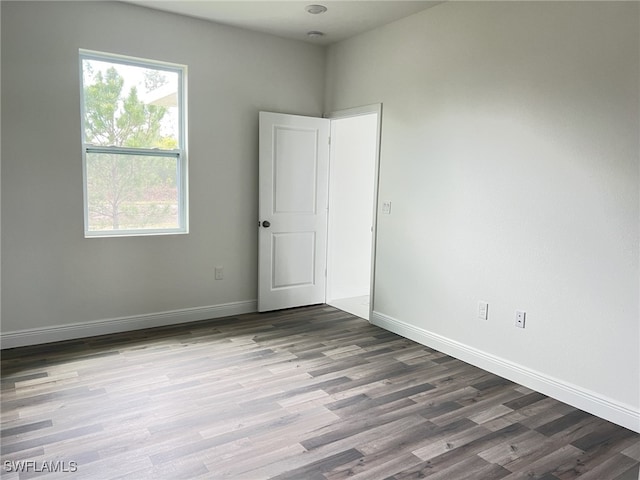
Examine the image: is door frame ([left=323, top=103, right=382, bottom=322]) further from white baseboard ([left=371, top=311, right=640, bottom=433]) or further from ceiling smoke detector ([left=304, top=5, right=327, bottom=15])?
ceiling smoke detector ([left=304, top=5, right=327, bottom=15])

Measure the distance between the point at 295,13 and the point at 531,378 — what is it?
3.33 meters

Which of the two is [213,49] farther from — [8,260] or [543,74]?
[543,74]

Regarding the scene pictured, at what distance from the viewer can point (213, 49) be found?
420cm

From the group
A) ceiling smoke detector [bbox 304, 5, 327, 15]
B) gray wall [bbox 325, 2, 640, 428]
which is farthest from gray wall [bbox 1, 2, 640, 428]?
ceiling smoke detector [bbox 304, 5, 327, 15]

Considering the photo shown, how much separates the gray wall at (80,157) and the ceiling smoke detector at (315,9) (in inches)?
32.3

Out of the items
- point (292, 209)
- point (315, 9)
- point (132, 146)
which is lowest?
point (292, 209)

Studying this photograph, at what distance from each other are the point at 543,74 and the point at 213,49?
278 cm

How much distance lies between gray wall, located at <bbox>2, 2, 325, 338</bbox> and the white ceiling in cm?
17

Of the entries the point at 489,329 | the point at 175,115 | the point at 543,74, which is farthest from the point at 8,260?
the point at 543,74

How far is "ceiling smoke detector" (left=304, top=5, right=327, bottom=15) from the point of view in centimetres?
369

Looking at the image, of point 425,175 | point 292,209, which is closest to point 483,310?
point 425,175

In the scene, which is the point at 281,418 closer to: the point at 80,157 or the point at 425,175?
the point at 425,175

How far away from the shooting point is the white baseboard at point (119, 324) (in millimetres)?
3592

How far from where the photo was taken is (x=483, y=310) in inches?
135
